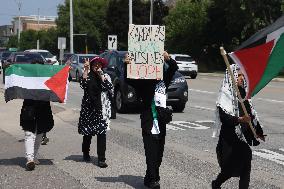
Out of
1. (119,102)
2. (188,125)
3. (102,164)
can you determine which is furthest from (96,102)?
(119,102)

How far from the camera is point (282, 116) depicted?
16.4 meters

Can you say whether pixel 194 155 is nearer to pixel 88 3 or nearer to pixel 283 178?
pixel 283 178

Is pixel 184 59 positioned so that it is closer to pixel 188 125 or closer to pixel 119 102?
pixel 119 102

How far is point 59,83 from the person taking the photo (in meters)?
9.25

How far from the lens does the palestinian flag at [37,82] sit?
8984 mm

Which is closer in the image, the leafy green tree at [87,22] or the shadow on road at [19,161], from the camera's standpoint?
the shadow on road at [19,161]

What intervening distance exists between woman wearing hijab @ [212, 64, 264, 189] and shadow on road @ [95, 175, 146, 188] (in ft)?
4.86

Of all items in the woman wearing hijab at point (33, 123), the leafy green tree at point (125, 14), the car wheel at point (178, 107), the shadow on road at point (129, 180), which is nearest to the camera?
the shadow on road at point (129, 180)

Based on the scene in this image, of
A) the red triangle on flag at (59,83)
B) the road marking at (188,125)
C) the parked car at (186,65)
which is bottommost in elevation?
the parked car at (186,65)

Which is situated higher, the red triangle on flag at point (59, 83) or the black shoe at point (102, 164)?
the red triangle on flag at point (59, 83)

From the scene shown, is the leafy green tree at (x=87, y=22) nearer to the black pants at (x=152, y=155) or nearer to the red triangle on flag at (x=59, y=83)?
the red triangle on flag at (x=59, y=83)

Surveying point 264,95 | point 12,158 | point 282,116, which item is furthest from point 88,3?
point 12,158

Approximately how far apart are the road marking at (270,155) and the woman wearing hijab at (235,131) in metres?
3.01

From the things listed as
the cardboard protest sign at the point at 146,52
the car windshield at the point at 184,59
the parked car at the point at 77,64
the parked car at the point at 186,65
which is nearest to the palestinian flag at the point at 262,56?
the cardboard protest sign at the point at 146,52
